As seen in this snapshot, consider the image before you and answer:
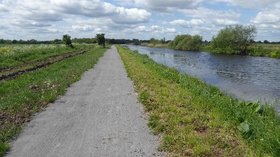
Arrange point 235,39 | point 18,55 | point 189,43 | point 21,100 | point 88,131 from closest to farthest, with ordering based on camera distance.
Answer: point 88,131 < point 21,100 < point 18,55 < point 235,39 < point 189,43

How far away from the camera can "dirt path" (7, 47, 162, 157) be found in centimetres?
767

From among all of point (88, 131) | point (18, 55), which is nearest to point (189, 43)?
point (18, 55)

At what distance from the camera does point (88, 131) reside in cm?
923

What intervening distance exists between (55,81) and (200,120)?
10.6 metres

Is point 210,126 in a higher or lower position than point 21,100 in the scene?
higher

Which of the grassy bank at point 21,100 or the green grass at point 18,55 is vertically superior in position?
the grassy bank at point 21,100

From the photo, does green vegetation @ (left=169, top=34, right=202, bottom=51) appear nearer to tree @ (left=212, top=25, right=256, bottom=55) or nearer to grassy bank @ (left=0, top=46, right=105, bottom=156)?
tree @ (left=212, top=25, right=256, bottom=55)

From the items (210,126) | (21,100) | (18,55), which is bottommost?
(18,55)

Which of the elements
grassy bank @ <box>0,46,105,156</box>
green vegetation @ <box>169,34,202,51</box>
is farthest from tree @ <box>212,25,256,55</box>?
grassy bank @ <box>0,46,105,156</box>

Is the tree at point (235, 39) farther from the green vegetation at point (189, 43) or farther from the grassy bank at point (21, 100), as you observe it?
the grassy bank at point (21, 100)

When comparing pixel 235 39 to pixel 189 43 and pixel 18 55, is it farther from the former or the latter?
pixel 18 55

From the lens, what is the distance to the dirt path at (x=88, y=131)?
7.67 metres

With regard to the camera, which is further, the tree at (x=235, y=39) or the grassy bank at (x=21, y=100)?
the tree at (x=235, y=39)

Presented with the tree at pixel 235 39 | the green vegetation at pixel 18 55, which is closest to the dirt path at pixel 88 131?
the green vegetation at pixel 18 55
